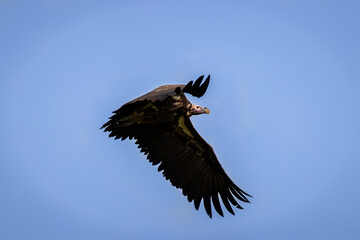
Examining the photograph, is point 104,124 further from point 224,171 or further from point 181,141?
point 224,171

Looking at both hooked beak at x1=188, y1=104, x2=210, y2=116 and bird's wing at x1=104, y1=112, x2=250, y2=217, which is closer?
hooked beak at x1=188, y1=104, x2=210, y2=116

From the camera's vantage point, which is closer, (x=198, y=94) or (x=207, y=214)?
(x=198, y=94)

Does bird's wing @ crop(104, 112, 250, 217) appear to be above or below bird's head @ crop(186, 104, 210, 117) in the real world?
below

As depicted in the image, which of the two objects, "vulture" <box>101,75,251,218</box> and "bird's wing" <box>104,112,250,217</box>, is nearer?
"vulture" <box>101,75,251,218</box>

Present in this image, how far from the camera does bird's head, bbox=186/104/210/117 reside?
17.5 m

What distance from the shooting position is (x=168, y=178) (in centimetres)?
1820

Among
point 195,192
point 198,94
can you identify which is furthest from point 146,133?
point 198,94

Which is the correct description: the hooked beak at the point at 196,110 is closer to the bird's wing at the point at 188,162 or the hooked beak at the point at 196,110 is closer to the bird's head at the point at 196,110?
the bird's head at the point at 196,110

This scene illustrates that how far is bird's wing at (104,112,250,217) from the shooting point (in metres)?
18.1

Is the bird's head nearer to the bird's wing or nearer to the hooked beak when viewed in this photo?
the hooked beak

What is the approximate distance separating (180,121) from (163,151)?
3.53 feet

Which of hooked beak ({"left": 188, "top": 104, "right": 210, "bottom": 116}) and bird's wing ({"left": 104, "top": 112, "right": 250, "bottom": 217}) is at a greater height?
hooked beak ({"left": 188, "top": 104, "right": 210, "bottom": 116})

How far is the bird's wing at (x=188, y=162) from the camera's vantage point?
59.4 ft

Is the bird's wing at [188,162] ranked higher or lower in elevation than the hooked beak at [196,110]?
lower
